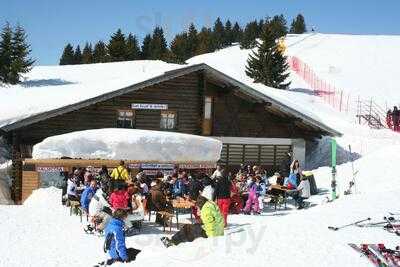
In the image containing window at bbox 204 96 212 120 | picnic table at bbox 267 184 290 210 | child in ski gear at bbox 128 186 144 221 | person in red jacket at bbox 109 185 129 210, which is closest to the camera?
person in red jacket at bbox 109 185 129 210

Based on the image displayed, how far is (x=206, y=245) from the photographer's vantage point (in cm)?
959

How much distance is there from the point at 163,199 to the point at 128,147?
554cm

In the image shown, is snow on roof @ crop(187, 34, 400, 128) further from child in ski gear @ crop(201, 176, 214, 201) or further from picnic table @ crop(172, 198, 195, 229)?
picnic table @ crop(172, 198, 195, 229)

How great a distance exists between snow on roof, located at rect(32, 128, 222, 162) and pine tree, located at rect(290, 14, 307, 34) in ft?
318

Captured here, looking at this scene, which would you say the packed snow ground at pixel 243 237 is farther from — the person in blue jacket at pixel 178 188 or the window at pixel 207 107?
the window at pixel 207 107

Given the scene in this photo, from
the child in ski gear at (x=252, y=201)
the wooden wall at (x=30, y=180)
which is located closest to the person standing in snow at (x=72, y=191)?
the wooden wall at (x=30, y=180)

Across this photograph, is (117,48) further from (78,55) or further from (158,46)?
(78,55)

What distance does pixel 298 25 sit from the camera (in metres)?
115

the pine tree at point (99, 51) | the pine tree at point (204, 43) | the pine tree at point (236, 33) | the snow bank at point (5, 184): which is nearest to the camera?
the snow bank at point (5, 184)

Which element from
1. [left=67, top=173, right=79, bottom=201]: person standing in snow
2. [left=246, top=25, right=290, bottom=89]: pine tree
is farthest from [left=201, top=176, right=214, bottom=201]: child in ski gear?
[left=246, top=25, right=290, bottom=89]: pine tree

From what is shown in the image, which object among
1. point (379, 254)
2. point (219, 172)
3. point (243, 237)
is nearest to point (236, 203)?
point (219, 172)

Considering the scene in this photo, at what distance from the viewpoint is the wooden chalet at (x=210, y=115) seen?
23.3 meters

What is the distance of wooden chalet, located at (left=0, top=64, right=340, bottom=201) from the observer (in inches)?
918

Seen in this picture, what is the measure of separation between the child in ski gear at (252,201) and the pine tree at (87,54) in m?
69.2
